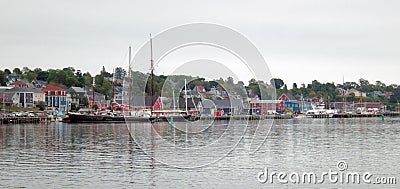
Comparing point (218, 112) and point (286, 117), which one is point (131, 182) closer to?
point (218, 112)

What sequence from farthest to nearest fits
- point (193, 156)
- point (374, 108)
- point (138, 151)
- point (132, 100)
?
1. point (374, 108)
2. point (132, 100)
3. point (138, 151)
4. point (193, 156)

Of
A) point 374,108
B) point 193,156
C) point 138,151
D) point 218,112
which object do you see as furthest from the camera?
point 374,108

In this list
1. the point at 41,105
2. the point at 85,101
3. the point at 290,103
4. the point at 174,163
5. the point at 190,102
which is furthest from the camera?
the point at 290,103

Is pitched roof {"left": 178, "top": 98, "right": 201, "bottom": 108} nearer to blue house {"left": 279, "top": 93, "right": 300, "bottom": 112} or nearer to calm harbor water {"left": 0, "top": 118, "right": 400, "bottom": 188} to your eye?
blue house {"left": 279, "top": 93, "right": 300, "bottom": 112}

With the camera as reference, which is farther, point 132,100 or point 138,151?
point 132,100

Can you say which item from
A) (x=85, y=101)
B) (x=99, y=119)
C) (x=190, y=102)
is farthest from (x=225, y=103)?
(x=99, y=119)

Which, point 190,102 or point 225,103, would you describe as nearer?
point 190,102

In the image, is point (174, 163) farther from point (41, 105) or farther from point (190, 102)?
point (190, 102)

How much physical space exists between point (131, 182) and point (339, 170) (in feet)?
31.4

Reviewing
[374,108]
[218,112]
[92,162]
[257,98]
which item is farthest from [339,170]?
[374,108]

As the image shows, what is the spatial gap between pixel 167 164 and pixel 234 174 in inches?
185

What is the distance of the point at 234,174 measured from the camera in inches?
1006

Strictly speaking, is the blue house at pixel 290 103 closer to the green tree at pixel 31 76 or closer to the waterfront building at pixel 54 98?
the waterfront building at pixel 54 98

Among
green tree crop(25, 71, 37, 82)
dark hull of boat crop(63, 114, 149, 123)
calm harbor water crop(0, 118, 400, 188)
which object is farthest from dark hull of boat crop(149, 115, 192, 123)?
green tree crop(25, 71, 37, 82)
